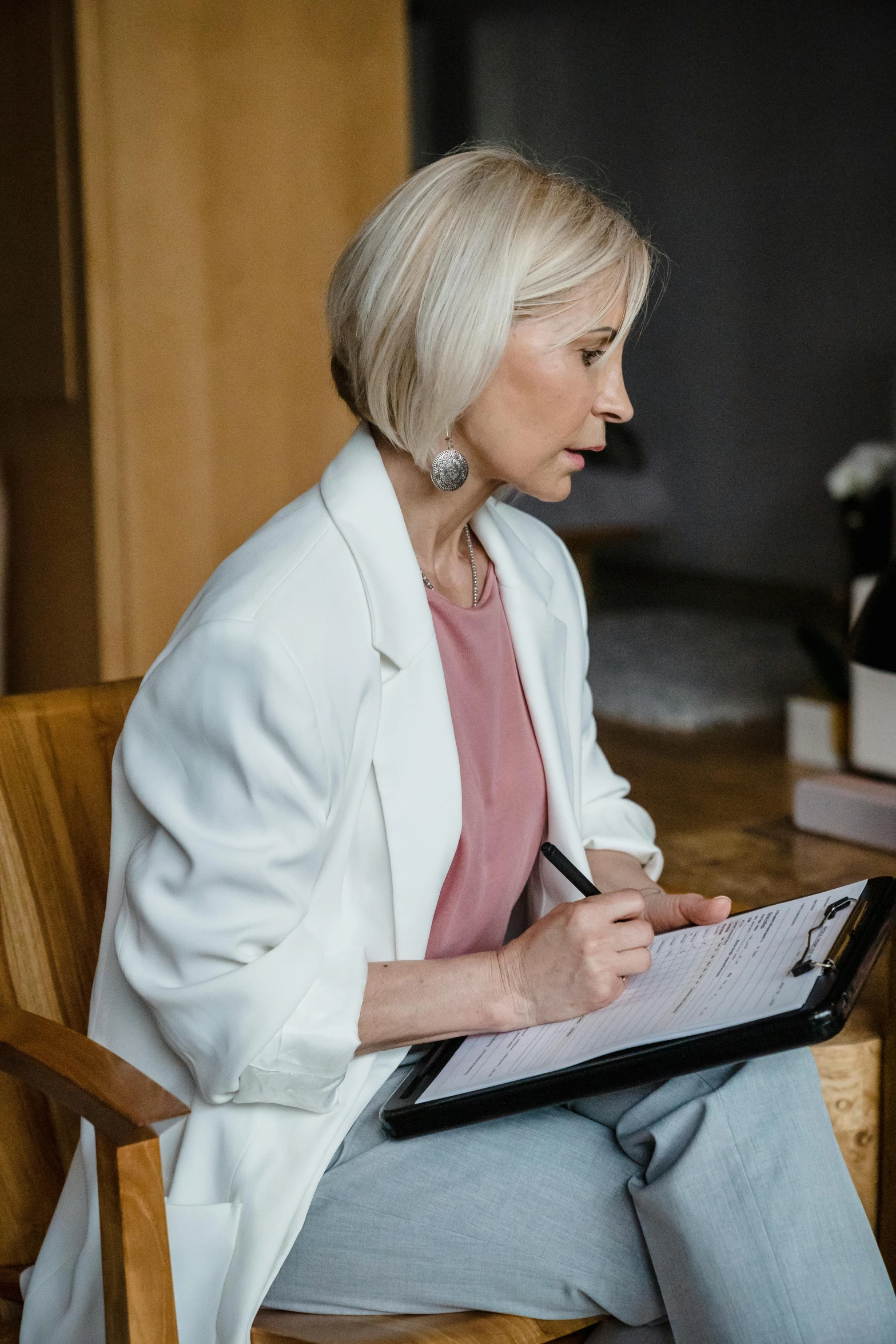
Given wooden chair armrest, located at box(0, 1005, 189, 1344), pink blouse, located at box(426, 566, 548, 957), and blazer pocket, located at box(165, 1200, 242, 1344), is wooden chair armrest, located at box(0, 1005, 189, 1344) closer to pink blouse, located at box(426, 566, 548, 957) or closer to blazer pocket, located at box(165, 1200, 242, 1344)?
blazer pocket, located at box(165, 1200, 242, 1344)

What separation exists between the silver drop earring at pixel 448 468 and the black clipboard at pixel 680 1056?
54 centimetres

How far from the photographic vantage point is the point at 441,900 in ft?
4.47

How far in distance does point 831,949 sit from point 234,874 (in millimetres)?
480

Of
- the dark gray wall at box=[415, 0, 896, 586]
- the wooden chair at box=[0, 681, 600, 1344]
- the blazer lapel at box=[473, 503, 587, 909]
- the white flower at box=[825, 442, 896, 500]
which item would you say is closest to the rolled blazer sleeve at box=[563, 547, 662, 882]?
the blazer lapel at box=[473, 503, 587, 909]

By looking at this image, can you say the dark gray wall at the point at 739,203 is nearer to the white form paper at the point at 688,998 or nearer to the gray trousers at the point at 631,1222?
the white form paper at the point at 688,998

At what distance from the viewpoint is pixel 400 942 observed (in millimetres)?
1260

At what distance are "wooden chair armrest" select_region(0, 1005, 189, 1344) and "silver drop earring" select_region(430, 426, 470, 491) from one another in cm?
61

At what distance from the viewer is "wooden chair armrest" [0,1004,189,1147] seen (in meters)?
0.97

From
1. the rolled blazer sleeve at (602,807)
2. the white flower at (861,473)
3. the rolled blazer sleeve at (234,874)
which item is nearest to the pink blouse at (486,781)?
the rolled blazer sleeve at (602,807)

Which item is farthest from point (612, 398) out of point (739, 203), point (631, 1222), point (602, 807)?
point (739, 203)

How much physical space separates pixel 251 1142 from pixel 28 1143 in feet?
1.12

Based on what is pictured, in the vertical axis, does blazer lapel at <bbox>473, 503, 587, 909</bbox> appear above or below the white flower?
above

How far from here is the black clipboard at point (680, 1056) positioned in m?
1.00

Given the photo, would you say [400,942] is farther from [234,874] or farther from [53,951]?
[53,951]
